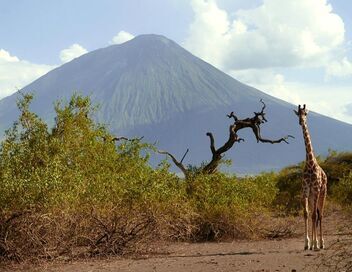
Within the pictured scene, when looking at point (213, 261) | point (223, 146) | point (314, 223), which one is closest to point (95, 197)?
point (213, 261)

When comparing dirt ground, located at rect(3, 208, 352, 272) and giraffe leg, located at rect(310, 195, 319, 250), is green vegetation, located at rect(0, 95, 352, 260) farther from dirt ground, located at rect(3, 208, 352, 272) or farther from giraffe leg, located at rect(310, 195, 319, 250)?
giraffe leg, located at rect(310, 195, 319, 250)

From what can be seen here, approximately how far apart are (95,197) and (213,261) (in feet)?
12.2

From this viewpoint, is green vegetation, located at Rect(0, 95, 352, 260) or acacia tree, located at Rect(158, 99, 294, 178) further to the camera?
acacia tree, located at Rect(158, 99, 294, 178)

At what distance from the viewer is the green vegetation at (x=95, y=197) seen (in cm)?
1455

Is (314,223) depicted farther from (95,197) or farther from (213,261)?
(95,197)

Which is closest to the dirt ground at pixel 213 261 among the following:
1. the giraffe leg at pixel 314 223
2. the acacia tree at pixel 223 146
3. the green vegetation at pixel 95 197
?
the giraffe leg at pixel 314 223

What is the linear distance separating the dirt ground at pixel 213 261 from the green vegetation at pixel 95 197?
2.31 feet

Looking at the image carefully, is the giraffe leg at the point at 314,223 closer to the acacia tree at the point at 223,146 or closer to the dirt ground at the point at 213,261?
the dirt ground at the point at 213,261

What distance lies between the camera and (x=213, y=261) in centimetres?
1452

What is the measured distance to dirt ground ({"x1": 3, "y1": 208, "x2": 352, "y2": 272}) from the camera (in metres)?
13.6

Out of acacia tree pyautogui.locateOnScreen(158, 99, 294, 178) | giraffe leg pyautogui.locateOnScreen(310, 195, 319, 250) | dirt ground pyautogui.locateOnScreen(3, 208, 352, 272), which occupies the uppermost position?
acacia tree pyautogui.locateOnScreen(158, 99, 294, 178)

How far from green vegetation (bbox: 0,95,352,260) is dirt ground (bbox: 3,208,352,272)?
0.70 metres

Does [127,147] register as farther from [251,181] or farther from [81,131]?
[251,181]

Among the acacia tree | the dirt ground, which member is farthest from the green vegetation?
the acacia tree
